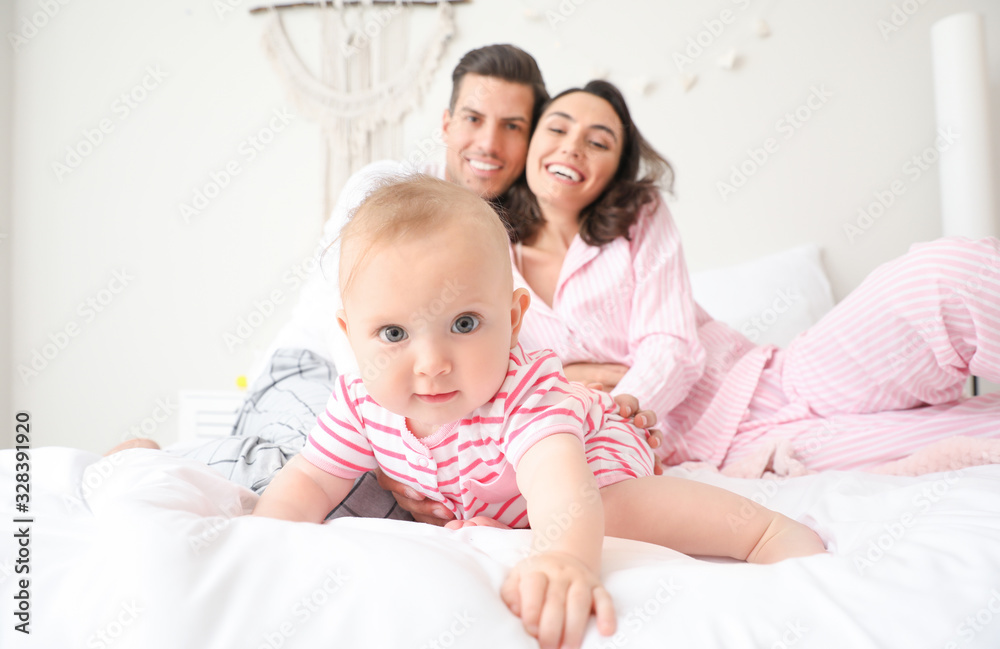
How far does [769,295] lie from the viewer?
7.14ft

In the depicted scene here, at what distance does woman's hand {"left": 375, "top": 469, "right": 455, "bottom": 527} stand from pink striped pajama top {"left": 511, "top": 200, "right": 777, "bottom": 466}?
609 mm

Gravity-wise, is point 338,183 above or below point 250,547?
above

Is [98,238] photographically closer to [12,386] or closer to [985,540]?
[12,386]

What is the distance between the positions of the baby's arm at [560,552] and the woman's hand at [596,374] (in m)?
0.73

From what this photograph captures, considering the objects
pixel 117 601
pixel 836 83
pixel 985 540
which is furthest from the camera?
pixel 836 83

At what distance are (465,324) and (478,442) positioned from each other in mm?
160

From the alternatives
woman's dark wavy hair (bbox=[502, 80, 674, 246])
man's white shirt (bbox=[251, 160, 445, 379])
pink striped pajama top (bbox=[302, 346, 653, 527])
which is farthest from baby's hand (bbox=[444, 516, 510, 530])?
woman's dark wavy hair (bbox=[502, 80, 674, 246])

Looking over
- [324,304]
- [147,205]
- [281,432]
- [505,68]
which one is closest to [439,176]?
[505,68]

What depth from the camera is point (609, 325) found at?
60.7 inches

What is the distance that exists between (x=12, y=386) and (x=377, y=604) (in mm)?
3034

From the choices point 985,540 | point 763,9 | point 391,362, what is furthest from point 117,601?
point 763,9

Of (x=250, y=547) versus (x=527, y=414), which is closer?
(x=250, y=547)

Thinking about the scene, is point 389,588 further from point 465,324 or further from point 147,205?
point 147,205

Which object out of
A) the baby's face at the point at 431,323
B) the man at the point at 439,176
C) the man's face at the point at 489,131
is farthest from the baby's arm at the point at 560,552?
the man's face at the point at 489,131
